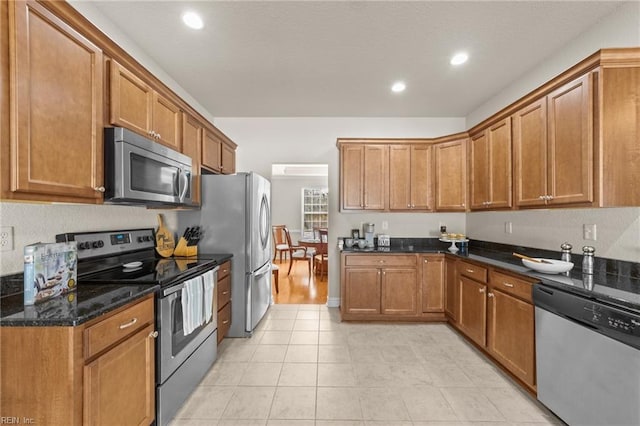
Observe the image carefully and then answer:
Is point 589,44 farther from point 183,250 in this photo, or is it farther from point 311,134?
point 183,250

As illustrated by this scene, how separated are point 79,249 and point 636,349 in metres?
3.19

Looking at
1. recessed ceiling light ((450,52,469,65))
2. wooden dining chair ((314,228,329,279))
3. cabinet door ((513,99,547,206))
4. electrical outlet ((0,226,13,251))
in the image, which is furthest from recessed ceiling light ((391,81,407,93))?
wooden dining chair ((314,228,329,279))

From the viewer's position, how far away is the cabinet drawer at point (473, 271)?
2.56m

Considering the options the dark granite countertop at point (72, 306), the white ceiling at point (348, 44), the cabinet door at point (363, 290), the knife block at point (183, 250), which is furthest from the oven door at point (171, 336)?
the white ceiling at point (348, 44)

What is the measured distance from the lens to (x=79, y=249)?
1818 millimetres

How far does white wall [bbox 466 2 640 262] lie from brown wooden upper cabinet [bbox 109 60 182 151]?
11.1ft

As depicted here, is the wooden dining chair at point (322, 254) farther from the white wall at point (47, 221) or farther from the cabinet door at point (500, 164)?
the white wall at point (47, 221)

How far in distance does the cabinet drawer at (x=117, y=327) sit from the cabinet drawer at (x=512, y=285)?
2543mm

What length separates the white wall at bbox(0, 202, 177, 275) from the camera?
1453 millimetres

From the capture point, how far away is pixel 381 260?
131 inches

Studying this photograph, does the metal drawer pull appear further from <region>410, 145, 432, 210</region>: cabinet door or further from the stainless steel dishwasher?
<region>410, 145, 432, 210</region>: cabinet door

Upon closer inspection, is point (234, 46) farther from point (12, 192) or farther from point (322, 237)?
point (322, 237)

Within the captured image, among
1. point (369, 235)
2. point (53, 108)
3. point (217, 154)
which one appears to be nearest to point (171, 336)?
point (53, 108)

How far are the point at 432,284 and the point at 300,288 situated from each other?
242cm
